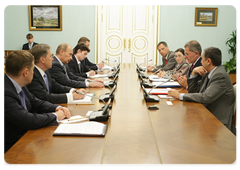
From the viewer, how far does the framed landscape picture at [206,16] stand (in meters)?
8.48

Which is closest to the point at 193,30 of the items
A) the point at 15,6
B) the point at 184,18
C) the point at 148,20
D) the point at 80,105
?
the point at 184,18

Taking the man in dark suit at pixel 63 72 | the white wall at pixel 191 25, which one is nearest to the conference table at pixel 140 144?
the man in dark suit at pixel 63 72

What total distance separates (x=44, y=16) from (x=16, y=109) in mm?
7253

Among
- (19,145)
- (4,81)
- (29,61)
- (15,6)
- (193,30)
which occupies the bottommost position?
(19,145)

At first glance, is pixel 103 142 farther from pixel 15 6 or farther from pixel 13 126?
pixel 15 6

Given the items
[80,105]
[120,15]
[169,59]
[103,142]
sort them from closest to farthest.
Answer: [103,142]
[80,105]
[169,59]
[120,15]

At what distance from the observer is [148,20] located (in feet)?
28.1

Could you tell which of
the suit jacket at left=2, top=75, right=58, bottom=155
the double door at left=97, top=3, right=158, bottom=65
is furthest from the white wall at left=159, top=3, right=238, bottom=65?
the suit jacket at left=2, top=75, right=58, bottom=155

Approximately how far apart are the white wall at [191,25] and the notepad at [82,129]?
7.11 metres

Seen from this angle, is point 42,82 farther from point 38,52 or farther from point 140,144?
point 140,144

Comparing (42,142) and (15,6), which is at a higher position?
(15,6)

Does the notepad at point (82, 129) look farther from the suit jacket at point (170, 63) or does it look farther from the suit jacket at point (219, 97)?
the suit jacket at point (170, 63)

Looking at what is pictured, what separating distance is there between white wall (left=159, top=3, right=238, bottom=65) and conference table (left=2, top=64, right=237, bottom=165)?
21.8ft

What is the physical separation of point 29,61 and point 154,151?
1.11 meters
